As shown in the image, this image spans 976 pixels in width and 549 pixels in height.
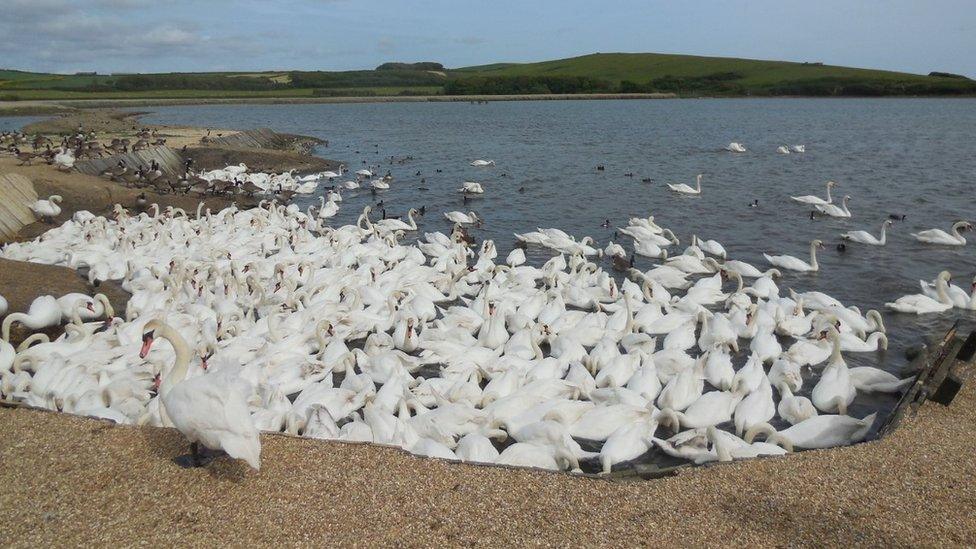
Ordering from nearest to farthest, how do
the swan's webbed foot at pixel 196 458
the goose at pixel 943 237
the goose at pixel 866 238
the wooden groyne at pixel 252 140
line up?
the swan's webbed foot at pixel 196 458
the goose at pixel 943 237
the goose at pixel 866 238
the wooden groyne at pixel 252 140

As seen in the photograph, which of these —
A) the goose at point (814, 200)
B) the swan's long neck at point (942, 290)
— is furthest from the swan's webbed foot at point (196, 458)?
the goose at point (814, 200)

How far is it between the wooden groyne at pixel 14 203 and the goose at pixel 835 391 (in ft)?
62.8

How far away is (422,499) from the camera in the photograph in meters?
5.82

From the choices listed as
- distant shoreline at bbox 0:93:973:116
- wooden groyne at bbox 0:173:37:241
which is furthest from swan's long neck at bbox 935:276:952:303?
distant shoreline at bbox 0:93:973:116

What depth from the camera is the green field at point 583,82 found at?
106 metres

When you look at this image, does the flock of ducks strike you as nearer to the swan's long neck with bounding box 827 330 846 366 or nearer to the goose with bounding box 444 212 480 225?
the swan's long neck with bounding box 827 330 846 366

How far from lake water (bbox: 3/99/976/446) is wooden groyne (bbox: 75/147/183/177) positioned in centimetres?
721

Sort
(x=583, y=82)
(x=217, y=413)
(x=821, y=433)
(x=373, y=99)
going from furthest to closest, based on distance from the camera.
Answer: (x=583, y=82), (x=373, y=99), (x=821, y=433), (x=217, y=413)

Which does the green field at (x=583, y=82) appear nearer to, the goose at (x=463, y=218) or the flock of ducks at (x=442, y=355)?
the goose at (x=463, y=218)

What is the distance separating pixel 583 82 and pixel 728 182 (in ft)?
316

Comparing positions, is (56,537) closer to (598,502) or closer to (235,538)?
(235,538)

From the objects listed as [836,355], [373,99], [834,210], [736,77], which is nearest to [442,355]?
[836,355]

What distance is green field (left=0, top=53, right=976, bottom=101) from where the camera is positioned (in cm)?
10606

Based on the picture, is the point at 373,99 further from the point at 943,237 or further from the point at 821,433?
the point at 821,433
